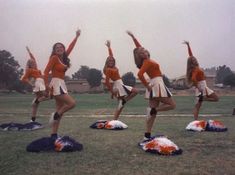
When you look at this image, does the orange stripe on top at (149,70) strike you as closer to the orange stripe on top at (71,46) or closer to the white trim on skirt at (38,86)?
the orange stripe on top at (71,46)

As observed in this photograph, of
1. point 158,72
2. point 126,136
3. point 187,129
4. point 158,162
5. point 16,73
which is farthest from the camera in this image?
point 16,73

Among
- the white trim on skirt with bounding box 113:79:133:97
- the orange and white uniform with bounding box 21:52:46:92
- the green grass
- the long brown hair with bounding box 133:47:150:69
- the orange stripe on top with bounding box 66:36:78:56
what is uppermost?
the orange stripe on top with bounding box 66:36:78:56

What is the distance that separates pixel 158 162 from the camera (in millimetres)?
6176

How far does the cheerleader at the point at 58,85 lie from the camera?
8.15 meters

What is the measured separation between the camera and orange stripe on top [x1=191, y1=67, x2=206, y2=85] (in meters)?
11.6

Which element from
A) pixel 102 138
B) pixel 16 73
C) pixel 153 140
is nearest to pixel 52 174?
pixel 153 140

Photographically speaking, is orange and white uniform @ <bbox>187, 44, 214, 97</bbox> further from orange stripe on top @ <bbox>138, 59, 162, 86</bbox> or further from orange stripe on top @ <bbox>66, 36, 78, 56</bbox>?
orange stripe on top @ <bbox>66, 36, 78, 56</bbox>

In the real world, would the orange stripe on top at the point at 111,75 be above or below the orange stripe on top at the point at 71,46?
below

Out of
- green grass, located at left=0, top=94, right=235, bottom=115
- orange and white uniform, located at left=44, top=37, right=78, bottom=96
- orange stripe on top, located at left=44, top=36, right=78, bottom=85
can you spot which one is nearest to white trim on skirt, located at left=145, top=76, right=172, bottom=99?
orange and white uniform, located at left=44, top=37, right=78, bottom=96

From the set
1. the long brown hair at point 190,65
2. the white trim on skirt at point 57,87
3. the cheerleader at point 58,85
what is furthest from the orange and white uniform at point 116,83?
the white trim on skirt at point 57,87

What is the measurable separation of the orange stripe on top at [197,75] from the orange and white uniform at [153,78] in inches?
134

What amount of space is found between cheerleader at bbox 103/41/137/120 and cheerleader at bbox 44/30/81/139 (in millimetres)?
3652

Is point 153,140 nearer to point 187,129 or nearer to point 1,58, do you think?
point 187,129

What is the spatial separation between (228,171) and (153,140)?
2.13 metres
